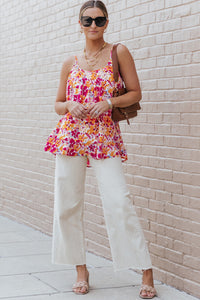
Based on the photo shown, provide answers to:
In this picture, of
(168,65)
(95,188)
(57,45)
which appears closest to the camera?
(168,65)

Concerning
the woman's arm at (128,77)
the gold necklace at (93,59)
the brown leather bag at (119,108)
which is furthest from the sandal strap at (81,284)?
the gold necklace at (93,59)

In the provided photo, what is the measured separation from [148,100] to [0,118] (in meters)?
3.60

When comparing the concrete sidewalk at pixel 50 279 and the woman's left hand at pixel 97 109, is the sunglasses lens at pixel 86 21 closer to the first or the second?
the woman's left hand at pixel 97 109

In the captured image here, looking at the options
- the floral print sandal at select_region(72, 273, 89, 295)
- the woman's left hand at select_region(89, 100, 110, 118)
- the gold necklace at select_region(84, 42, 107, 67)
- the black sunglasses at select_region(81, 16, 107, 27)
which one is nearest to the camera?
the woman's left hand at select_region(89, 100, 110, 118)

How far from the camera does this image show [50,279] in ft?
15.7

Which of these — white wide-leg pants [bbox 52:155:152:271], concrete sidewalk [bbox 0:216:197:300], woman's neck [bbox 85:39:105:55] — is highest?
woman's neck [bbox 85:39:105:55]

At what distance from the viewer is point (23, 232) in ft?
22.5

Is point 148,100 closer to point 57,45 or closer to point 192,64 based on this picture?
point 192,64

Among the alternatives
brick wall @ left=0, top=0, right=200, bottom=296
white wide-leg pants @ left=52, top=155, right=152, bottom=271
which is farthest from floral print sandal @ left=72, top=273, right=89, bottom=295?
brick wall @ left=0, top=0, right=200, bottom=296

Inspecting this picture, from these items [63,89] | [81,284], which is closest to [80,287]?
[81,284]

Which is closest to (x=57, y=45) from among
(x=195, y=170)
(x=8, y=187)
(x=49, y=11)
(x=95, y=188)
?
(x=49, y=11)

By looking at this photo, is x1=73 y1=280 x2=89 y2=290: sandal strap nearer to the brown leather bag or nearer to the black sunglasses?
the brown leather bag

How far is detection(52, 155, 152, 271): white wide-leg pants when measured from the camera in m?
4.16

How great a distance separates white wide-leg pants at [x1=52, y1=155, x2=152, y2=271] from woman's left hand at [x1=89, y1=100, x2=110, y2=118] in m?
0.33
